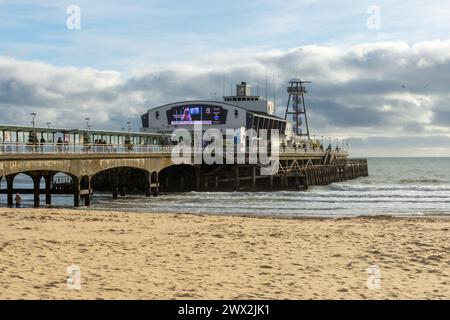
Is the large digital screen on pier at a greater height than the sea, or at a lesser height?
greater

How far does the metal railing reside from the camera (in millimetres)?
32131

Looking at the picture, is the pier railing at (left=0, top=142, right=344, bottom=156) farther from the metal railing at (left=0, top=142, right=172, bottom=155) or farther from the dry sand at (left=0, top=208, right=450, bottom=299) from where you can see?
the dry sand at (left=0, top=208, right=450, bottom=299)

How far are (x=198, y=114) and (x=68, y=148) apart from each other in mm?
48948

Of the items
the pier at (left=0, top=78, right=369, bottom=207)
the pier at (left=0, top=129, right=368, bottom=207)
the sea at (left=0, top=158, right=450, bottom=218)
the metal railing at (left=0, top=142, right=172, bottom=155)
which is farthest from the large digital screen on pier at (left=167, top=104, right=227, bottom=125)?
the metal railing at (left=0, top=142, right=172, bottom=155)

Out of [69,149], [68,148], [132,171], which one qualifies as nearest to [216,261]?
[68,148]

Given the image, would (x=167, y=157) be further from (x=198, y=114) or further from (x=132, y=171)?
(x=198, y=114)

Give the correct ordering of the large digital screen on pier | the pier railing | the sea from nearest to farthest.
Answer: the pier railing, the sea, the large digital screen on pier

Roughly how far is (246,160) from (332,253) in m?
44.5

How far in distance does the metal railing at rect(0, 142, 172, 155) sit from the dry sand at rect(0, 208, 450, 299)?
11.0 metres

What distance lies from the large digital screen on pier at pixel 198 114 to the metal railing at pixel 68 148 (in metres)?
34.8

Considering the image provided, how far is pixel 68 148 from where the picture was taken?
3769 cm
